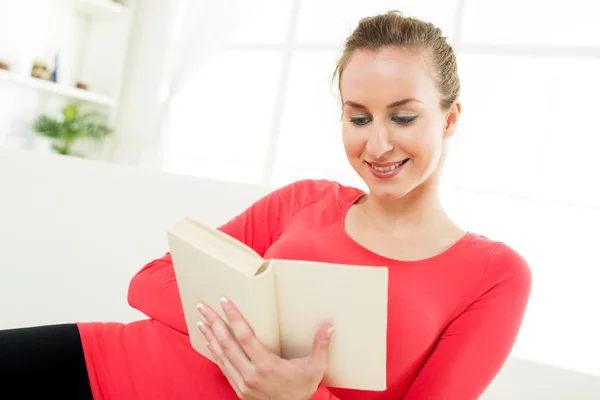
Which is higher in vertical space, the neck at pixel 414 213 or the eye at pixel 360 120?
the eye at pixel 360 120

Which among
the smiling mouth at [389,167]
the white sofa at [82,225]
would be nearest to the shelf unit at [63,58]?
the white sofa at [82,225]

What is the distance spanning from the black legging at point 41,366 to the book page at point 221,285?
1.14 ft

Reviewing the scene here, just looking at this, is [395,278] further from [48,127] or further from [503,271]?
[48,127]

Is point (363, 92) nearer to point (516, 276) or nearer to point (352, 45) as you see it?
point (352, 45)

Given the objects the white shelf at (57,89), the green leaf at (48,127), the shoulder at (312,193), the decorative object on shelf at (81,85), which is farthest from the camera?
the decorative object on shelf at (81,85)

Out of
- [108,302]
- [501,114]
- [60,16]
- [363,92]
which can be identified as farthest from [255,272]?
[60,16]

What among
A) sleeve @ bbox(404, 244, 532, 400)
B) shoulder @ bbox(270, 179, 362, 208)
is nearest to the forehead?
shoulder @ bbox(270, 179, 362, 208)

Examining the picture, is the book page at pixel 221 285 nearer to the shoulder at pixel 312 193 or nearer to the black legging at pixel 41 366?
the black legging at pixel 41 366

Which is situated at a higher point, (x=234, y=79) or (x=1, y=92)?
(x=234, y=79)

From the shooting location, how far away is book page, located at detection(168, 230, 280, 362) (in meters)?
0.75

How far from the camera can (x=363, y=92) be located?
1110mm

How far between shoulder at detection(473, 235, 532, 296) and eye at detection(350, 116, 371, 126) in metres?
0.33

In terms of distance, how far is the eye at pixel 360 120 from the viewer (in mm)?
1135

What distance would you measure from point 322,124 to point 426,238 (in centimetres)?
307
